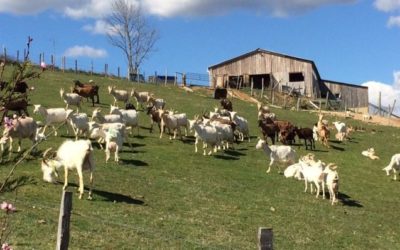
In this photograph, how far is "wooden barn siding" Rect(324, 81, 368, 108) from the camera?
261 ft

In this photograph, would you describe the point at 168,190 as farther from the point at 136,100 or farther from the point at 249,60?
the point at 249,60

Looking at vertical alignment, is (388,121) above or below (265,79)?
below

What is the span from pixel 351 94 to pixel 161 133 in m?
58.3

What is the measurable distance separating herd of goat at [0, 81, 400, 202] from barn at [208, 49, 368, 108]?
38.1m

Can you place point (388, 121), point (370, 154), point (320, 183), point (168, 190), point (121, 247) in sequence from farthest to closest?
1. point (388, 121)
2. point (370, 154)
3. point (320, 183)
4. point (168, 190)
5. point (121, 247)

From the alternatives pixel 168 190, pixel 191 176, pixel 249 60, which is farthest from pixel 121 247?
pixel 249 60

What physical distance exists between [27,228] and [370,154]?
23.2m

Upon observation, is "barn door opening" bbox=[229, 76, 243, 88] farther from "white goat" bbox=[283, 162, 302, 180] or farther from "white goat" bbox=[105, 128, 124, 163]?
"white goat" bbox=[105, 128, 124, 163]

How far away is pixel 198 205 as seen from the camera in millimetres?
16781

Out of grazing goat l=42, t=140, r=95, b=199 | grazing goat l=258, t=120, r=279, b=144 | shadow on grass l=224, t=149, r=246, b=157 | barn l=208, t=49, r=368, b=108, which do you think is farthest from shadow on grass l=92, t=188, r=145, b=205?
barn l=208, t=49, r=368, b=108

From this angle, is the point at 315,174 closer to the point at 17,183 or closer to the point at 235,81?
the point at 17,183

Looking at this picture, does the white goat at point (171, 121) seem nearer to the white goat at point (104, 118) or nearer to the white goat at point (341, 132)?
the white goat at point (104, 118)

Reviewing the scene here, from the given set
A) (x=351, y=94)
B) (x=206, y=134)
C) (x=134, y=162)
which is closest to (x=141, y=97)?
(x=206, y=134)

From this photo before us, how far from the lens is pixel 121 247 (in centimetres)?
1134
